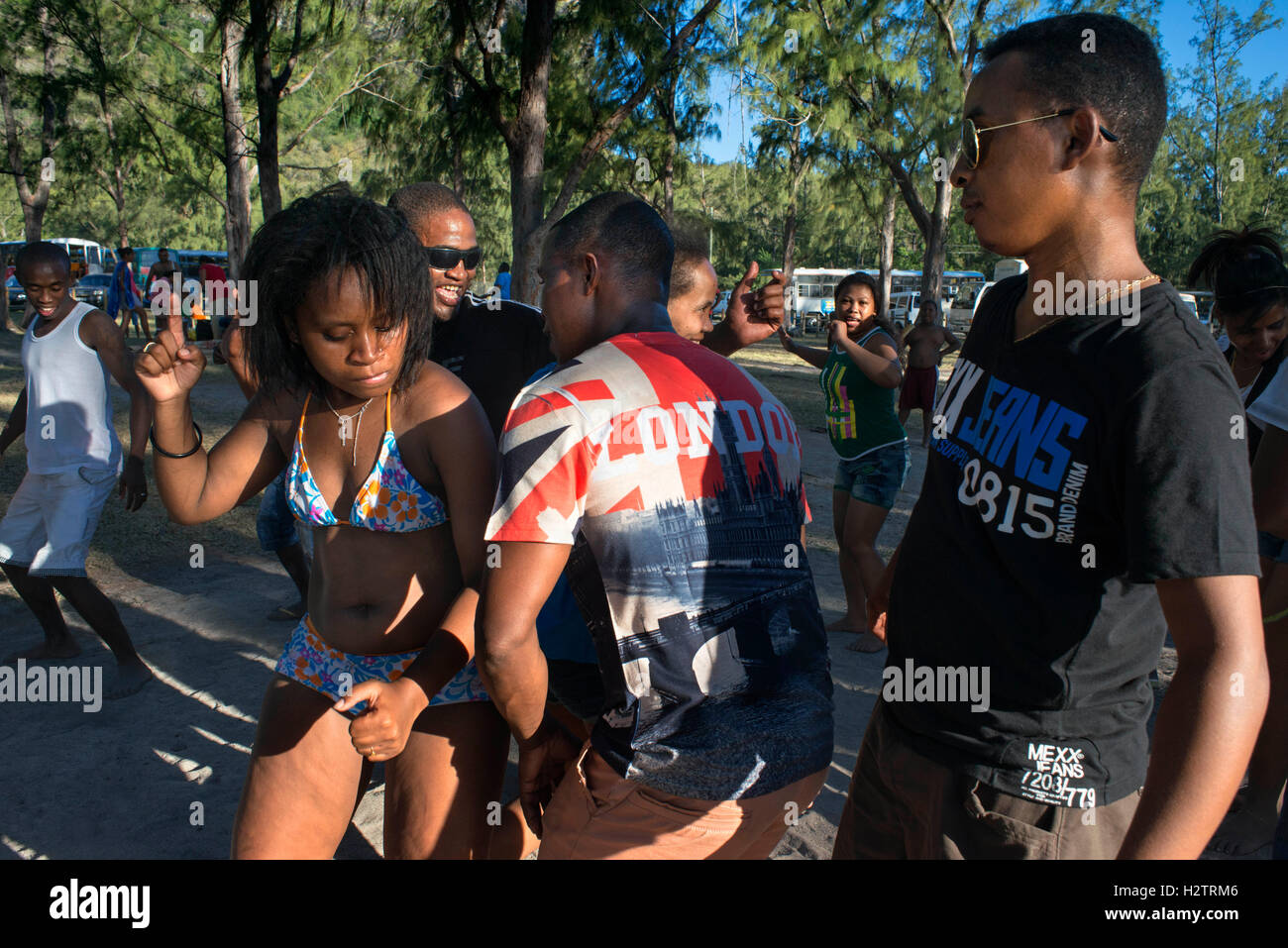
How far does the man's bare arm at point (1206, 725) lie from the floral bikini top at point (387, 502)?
1546mm

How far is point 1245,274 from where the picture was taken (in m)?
3.30

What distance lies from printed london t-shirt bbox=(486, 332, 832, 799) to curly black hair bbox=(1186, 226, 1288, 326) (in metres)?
2.40

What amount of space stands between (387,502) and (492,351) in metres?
1.16

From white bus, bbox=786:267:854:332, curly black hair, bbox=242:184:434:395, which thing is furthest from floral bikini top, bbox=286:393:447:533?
white bus, bbox=786:267:854:332

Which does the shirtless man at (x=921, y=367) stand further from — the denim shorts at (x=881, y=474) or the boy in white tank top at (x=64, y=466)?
the boy in white tank top at (x=64, y=466)

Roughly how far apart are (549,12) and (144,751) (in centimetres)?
815

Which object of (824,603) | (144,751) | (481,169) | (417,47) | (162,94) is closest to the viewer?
(144,751)

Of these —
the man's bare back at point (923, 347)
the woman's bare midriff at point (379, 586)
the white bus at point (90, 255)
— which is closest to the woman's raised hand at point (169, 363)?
the woman's bare midriff at point (379, 586)

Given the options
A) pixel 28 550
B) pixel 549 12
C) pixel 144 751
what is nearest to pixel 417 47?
pixel 549 12

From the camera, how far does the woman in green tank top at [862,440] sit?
4969 mm

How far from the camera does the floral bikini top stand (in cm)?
214

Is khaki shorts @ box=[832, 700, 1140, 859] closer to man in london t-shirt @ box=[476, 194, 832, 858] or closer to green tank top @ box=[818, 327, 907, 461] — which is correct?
man in london t-shirt @ box=[476, 194, 832, 858]

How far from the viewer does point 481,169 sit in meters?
18.5
